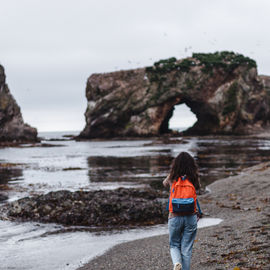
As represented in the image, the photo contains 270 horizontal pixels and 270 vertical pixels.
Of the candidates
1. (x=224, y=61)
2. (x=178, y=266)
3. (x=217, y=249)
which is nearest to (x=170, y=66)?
(x=224, y=61)

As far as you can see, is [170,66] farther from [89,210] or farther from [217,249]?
[217,249]

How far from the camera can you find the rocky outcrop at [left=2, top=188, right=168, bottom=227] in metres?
11.1

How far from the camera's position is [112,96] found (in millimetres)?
93750

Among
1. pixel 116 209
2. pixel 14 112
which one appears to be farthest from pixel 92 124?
pixel 116 209

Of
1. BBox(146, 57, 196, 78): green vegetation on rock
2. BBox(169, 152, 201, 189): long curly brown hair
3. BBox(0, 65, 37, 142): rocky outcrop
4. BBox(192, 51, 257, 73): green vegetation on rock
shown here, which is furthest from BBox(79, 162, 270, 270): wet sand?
BBox(146, 57, 196, 78): green vegetation on rock

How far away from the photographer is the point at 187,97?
8894 centimetres

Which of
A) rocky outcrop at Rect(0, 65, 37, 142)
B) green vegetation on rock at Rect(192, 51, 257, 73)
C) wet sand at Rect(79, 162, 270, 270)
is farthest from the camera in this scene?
green vegetation on rock at Rect(192, 51, 257, 73)

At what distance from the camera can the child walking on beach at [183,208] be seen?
5.29 m

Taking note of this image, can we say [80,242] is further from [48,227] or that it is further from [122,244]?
[48,227]

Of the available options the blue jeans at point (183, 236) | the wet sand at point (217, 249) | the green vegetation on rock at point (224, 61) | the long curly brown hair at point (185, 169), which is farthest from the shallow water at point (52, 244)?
the green vegetation on rock at point (224, 61)

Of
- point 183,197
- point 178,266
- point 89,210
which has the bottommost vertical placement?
point 89,210

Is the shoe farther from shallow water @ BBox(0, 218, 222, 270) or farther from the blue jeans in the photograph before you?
shallow water @ BBox(0, 218, 222, 270)

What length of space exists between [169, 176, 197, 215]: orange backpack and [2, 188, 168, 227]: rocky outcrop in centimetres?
592

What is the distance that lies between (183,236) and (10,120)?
78059mm
